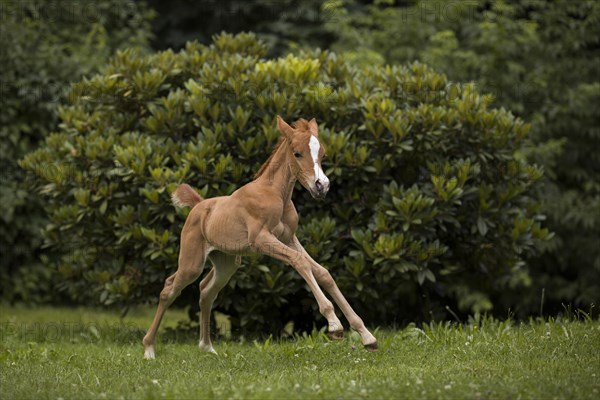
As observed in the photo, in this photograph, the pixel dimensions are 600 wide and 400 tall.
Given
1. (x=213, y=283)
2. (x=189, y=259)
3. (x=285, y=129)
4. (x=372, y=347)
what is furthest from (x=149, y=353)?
(x=285, y=129)

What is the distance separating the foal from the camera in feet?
20.9

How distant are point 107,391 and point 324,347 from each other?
209cm

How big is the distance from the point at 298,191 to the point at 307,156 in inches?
107

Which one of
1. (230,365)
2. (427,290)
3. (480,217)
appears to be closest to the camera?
(230,365)

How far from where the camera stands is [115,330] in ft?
31.0

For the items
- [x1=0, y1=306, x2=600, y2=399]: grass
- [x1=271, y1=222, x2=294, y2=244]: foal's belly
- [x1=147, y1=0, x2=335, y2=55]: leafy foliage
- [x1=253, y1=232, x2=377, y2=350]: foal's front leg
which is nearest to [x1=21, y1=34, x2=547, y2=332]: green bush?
[x1=0, y1=306, x2=600, y2=399]: grass

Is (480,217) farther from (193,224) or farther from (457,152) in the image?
(193,224)

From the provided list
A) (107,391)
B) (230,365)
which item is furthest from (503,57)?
(107,391)

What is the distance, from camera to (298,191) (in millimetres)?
9141

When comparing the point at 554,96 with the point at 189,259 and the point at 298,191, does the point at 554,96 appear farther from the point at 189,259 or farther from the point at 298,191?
the point at 189,259

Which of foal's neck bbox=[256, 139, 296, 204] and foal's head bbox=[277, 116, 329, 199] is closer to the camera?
foal's head bbox=[277, 116, 329, 199]

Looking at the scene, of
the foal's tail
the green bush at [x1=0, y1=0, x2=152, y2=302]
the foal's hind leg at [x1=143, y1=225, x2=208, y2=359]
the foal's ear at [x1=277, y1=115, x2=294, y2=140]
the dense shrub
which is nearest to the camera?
the foal's ear at [x1=277, y1=115, x2=294, y2=140]

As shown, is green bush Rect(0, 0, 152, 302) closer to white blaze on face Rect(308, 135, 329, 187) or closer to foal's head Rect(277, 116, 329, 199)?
foal's head Rect(277, 116, 329, 199)

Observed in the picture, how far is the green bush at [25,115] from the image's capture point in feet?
41.3
